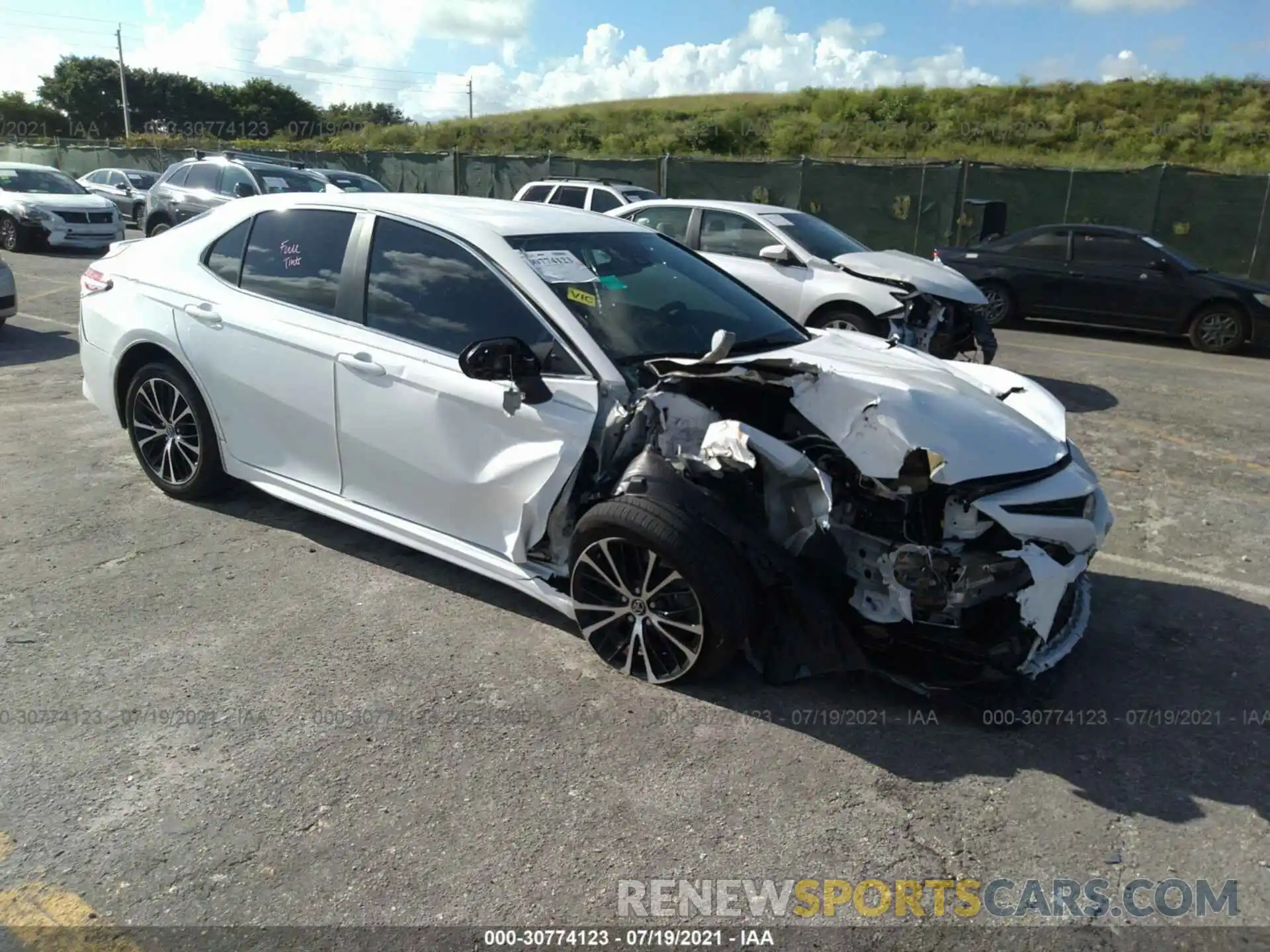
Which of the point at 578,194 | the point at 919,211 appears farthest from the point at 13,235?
the point at 919,211

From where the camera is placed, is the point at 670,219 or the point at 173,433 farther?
the point at 670,219

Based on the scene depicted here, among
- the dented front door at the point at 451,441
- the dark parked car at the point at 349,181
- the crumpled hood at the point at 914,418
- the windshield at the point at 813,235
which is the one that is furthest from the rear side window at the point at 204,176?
the crumpled hood at the point at 914,418

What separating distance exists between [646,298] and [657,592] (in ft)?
4.77

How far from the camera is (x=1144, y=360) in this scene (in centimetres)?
1117

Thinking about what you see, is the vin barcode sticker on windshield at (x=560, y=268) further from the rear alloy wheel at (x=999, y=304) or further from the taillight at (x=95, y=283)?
the rear alloy wheel at (x=999, y=304)

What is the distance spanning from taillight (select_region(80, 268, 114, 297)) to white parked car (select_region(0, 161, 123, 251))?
537 inches

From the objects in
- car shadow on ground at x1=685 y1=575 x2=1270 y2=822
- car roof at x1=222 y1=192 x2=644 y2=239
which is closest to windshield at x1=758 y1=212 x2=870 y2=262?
car roof at x1=222 y1=192 x2=644 y2=239

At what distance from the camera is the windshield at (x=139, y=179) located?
24.8 metres

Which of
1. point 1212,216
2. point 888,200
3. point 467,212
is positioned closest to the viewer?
point 467,212

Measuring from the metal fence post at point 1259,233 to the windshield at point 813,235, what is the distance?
11.0m

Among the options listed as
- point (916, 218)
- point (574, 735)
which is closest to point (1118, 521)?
point (574, 735)

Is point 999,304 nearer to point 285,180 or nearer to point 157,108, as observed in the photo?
point 285,180

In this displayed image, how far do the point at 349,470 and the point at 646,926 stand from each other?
8.30ft

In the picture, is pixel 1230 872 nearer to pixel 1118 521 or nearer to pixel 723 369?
pixel 723 369
